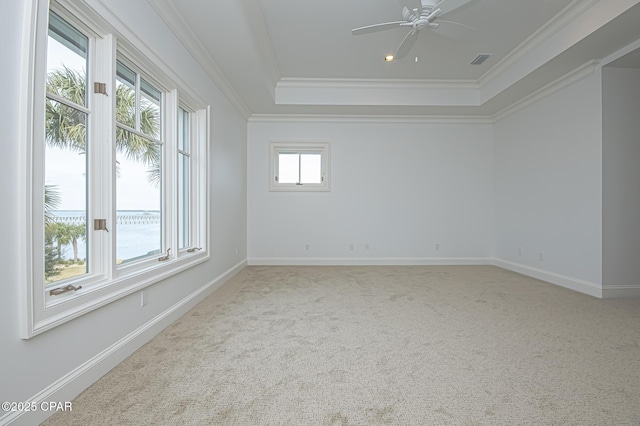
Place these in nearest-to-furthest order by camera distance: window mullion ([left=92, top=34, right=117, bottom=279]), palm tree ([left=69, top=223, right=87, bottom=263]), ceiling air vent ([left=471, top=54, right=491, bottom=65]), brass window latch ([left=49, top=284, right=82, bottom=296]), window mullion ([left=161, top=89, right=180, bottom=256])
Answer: brass window latch ([left=49, top=284, right=82, bottom=296]), palm tree ([left=69, top=223, right=87, bottom=263]), window mullion ([left=92, top=34, right=117, bottom=279]), window mullion ([left=161, top=89, right=180, bottom=256]), ceiling air vent ([left=471, top=54, right=491, bottom=65])

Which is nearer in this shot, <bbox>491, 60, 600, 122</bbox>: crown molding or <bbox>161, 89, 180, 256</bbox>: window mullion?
<bbox>161, 89, 180, 256</bbox>: window mullion

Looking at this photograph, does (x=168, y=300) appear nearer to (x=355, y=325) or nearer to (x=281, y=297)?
(x=281, y=297)

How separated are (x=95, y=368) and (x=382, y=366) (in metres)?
1.71

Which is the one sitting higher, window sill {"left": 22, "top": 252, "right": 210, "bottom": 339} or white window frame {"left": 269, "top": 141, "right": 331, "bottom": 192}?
white window frame {"left": 269, "top": 141, "right": 331, "bottom": 192}

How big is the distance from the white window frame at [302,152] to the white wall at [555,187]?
318cm

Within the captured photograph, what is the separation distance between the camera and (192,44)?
3104 millimetres

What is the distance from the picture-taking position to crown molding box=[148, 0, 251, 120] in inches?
101

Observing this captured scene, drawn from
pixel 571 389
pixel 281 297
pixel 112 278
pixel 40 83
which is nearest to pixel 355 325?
pixel 281 297

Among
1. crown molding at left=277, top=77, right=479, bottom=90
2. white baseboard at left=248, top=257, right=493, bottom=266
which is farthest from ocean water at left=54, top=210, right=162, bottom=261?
crown molding at left=277, top=77, right=479, bottom=90

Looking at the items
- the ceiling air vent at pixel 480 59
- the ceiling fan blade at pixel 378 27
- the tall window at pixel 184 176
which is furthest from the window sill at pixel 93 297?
the ceiling air vent at pixel 480 59

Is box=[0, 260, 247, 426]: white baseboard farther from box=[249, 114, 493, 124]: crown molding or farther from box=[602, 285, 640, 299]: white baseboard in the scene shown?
box=[602, 285, 640, 299]: white baseboard

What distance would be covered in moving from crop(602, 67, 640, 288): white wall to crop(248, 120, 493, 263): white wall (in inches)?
88.8

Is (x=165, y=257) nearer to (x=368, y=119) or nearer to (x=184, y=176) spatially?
(x=184, y=176)

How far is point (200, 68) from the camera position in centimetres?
347
